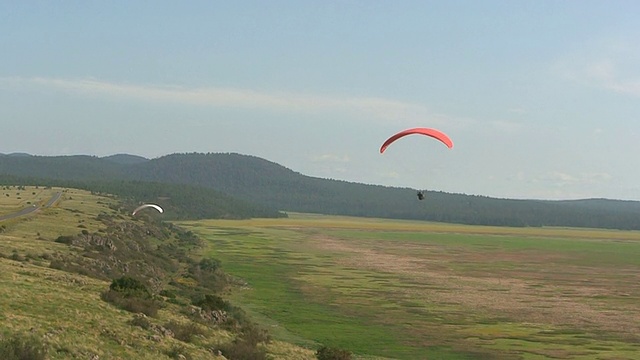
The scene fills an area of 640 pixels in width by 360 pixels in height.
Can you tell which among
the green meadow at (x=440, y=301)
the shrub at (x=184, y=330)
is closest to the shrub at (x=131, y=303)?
the shrub at (x=184, y=330)

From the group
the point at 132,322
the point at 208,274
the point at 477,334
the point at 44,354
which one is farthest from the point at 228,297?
the point at 44,354

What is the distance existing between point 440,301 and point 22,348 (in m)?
46.9

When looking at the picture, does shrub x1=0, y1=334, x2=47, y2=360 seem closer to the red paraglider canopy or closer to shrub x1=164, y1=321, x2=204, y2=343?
shrub x1=164, y1=321, x2=204, y2=343

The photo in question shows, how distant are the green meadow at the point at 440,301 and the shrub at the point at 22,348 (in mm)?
21526

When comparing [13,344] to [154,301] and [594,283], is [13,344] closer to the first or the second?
[154,301]

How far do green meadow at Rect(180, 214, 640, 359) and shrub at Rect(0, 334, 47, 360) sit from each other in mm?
21526

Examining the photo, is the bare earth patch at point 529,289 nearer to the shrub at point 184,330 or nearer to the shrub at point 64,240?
the shrub at point 64,240

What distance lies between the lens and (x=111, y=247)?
57000 millimetres

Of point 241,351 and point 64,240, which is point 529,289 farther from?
point 241,351

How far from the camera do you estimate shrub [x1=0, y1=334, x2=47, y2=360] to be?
1795 cm

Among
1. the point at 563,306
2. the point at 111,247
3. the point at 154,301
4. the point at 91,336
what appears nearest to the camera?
the point at 91,336

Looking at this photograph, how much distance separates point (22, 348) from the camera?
60.8 ft

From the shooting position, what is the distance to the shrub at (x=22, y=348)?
1795 centimetres

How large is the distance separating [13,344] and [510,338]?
111 ft
